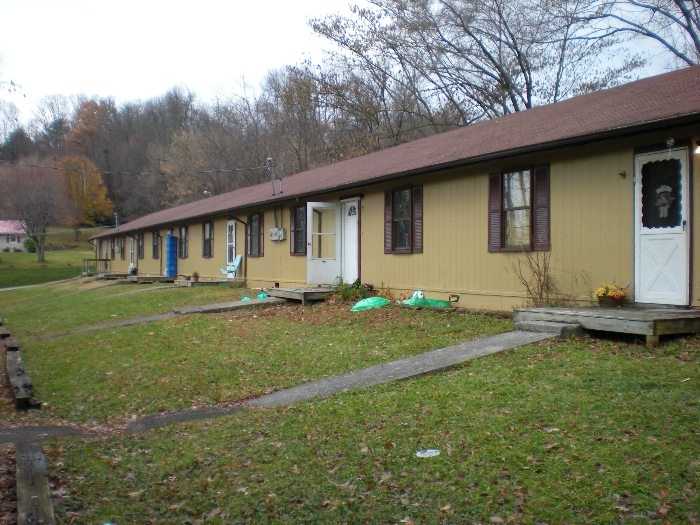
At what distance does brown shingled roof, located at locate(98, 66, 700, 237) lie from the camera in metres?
9.38

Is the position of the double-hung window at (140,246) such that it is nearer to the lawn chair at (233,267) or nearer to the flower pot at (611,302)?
the lawn chair at (233,267)

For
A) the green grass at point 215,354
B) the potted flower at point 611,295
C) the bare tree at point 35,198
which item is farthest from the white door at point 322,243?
the bare tree at point 35,198

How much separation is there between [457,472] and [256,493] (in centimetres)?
144

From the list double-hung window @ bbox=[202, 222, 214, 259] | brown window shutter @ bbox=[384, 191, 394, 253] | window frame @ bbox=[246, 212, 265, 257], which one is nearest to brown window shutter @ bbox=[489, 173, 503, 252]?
brown window shutter @ bbox=[384, 191, 394, 253]

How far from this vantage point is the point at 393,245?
14.7 m

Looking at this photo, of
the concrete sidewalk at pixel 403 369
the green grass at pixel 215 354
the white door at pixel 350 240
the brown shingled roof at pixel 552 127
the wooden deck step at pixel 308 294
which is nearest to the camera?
the concrete sidewalk at pixel 403 369

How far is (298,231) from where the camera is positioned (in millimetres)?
18844

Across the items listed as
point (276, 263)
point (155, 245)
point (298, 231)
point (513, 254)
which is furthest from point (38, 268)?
point (513, 254)

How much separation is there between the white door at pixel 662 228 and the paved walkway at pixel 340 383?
191cm

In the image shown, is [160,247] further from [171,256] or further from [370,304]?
[370,304]

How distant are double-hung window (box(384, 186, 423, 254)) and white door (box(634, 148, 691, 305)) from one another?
5119 millimetres

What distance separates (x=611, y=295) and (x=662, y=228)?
119 centimetres

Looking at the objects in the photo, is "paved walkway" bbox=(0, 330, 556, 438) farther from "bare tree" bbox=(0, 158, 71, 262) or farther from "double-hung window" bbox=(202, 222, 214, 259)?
"bare tree" bbox=(0, 158, 71, 262)

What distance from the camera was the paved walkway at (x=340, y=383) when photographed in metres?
6.79
